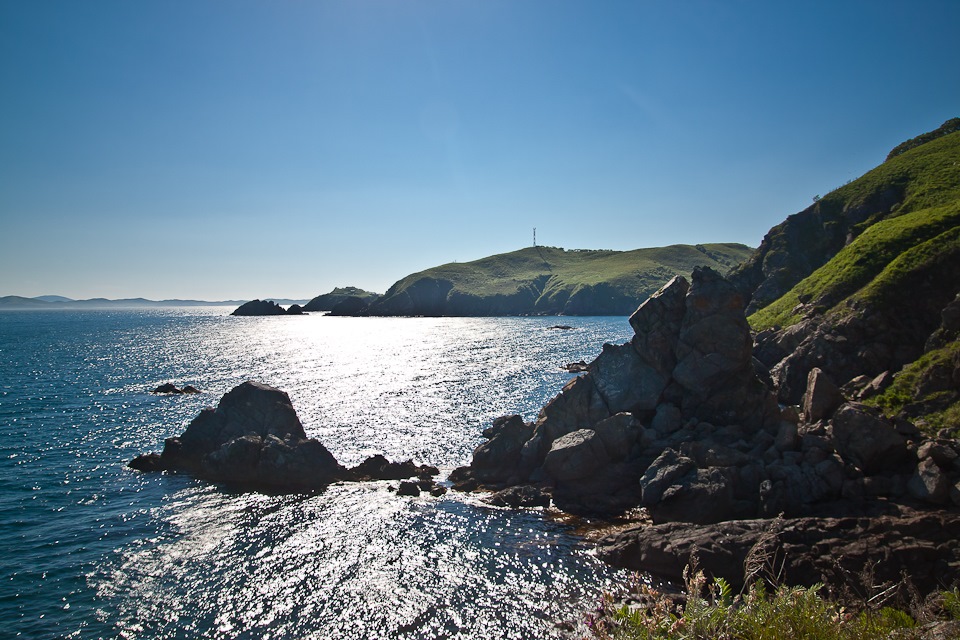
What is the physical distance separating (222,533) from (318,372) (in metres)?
71.7

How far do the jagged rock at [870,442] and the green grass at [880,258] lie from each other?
24.5m

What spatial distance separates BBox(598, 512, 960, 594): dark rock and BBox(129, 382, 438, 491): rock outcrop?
22245mm

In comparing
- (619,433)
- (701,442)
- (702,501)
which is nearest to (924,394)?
(701,442)

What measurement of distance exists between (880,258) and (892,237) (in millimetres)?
Answer: 4033

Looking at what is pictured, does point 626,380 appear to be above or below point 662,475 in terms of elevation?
above

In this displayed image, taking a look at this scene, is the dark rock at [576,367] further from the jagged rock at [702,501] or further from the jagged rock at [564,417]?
the jagged rock at [702,501]

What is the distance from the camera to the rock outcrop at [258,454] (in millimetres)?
45250

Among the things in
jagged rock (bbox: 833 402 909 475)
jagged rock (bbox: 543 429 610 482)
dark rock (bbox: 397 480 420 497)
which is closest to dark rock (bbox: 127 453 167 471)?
dark rock (bbox: 397 480 420 497)

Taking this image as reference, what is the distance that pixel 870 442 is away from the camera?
3481cm

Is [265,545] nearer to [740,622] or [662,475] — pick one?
[662,475]

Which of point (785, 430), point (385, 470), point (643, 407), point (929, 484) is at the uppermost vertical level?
point (643, 407)

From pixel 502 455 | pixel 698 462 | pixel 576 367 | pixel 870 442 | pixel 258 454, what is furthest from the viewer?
pixel 576 367

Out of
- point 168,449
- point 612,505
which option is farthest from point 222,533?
point 612,505

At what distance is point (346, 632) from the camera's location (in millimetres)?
24734
